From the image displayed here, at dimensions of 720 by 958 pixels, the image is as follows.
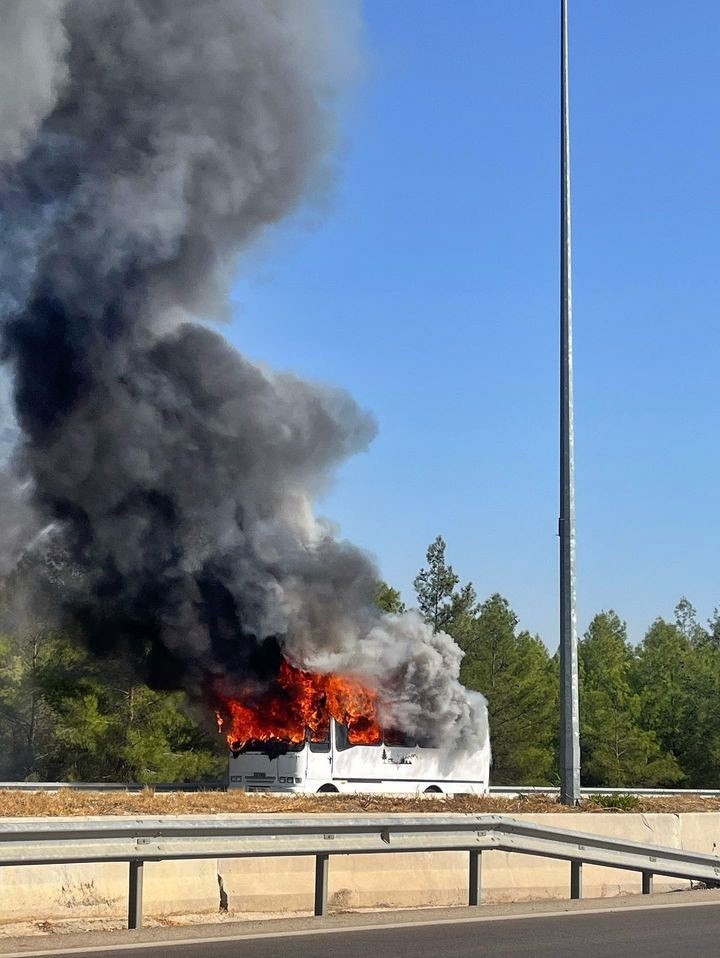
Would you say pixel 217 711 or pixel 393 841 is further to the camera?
pixel 217 711

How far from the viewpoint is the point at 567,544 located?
2139 centimetres

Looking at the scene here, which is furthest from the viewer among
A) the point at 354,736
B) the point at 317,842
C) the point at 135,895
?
A: the point at 354,736

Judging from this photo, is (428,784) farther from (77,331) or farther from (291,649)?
(77,331)

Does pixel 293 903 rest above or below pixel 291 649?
below

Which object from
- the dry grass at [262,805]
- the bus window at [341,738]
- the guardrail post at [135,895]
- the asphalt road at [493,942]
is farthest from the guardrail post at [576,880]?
the bus window at [341,738]

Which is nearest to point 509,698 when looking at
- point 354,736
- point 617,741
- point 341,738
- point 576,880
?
point 617,741

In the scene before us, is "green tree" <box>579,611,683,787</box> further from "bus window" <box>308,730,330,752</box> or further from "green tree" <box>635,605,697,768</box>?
"bus window" <box>308,730,330,752</box>

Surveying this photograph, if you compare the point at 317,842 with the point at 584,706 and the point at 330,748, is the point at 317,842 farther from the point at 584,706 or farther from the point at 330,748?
the point at 584,706

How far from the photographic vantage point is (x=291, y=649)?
35.2 metres

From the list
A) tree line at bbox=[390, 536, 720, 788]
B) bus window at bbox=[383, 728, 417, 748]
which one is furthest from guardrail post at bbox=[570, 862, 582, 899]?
tree line at bbox=[390, 536, 720, 788]

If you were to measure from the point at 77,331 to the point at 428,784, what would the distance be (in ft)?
48.3

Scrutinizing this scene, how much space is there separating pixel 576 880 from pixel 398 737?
2207cm

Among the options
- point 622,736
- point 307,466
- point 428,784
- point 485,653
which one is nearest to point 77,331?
point 307,466

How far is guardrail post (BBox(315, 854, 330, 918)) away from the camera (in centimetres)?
1247
